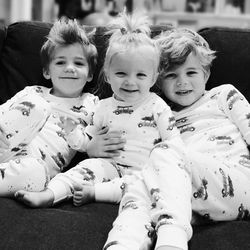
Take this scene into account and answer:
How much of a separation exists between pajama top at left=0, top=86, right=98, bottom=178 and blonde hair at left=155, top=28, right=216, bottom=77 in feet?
1.02

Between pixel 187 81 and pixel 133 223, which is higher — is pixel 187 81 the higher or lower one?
the higher one

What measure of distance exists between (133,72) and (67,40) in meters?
0.32

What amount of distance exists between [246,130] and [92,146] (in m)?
0.51

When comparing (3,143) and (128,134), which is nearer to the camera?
(3,143)

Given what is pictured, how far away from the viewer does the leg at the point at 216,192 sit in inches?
48.3

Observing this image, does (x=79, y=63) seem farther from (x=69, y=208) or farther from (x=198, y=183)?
(x=198, y=183)

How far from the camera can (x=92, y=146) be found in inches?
62.4

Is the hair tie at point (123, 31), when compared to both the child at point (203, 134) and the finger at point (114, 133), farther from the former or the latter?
the finger at point (114, 133)

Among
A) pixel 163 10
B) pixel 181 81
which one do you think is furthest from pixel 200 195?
pixel 163 10

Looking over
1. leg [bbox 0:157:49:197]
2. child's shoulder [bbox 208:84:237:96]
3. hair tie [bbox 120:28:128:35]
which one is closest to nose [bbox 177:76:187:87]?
child's shoulder [bbox 208:84:237:96]

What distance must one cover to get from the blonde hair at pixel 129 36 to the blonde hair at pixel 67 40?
0.36 ft

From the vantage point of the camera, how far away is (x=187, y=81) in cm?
160

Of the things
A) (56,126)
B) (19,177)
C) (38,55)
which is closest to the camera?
(19,177)

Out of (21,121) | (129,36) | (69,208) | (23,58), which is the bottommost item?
(69,208)
